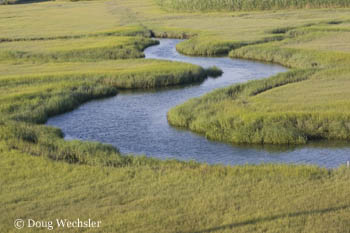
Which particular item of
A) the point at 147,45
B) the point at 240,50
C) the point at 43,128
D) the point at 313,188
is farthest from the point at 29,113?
the point at 147,45

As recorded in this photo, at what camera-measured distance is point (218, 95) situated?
3044 cm

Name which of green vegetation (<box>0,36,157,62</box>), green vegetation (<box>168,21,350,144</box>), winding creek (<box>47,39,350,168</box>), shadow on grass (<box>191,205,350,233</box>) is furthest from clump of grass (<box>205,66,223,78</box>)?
shadow on grass (<box>191,205,350,233</box>)

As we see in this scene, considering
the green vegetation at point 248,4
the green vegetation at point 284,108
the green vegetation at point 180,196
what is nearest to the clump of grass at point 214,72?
the green vegetation at point 284,108

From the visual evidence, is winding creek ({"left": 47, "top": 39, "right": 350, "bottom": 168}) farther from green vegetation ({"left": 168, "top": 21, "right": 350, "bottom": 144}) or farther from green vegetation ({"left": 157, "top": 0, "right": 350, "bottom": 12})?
green vegetation ({"left": 157, "top": 0, "right": 350, "bottom": 12})

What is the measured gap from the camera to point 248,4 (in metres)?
86.2

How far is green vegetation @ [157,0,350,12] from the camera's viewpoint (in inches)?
3258

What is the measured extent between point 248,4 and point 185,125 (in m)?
62.8

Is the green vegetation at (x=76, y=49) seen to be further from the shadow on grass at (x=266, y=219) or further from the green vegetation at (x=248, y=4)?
the shadow on grass at (x=266, y=219)

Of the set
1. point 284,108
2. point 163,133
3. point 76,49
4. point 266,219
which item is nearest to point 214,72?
point 284,108

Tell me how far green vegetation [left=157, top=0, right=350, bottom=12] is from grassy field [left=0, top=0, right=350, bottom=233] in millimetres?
27901

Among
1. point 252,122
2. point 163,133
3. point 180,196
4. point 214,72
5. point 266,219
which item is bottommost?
point 163,133

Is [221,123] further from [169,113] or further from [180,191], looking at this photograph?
[180,191]

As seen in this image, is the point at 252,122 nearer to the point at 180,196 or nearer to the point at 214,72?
the point at 180,196

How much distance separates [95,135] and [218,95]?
7.77 metres
